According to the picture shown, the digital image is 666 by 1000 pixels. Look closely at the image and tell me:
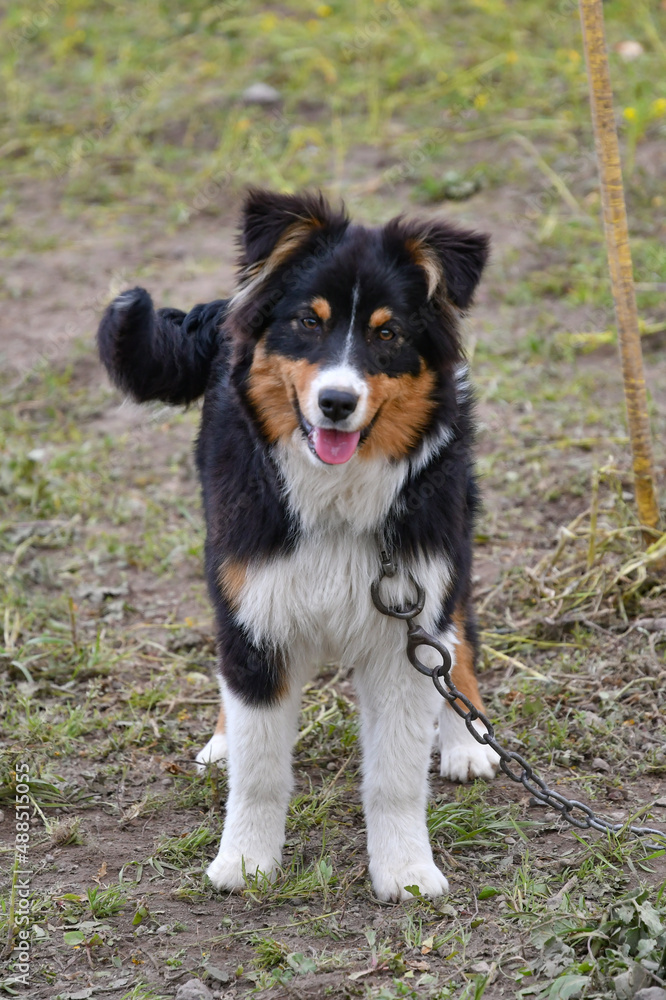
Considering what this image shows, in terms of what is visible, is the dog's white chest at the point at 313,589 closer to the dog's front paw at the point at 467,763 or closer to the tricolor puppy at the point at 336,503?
the tricolor puppy at the point at 336,503

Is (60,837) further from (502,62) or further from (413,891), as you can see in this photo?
(502,62)

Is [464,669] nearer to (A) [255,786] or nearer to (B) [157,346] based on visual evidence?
(A) [255,786]

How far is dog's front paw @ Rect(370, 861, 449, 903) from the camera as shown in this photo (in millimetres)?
3432

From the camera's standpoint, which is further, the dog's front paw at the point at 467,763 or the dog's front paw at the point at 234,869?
the dog's front paw at the point at 467,763

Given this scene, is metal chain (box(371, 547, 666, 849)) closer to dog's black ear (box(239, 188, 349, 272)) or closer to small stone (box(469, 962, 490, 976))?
small stone (box(469, 962, 490, 976))

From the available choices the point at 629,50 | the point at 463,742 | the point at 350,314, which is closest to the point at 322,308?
the point at 350,314

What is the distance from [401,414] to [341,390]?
0.33m

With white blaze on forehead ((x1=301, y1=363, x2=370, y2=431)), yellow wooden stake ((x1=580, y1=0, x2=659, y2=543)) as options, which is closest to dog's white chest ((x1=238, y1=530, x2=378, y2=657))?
white blaze on forehead ((x1=301, y1=363, x2=370, y2=431))

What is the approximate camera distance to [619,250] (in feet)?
15.4

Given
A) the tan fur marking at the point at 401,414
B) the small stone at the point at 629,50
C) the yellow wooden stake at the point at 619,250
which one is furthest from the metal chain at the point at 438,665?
the small stone at the point at 629,50

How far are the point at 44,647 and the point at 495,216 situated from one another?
17.6ft

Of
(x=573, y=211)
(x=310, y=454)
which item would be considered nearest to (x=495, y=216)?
(x=573, y=211)

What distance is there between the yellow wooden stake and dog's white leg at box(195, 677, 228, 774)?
229cm

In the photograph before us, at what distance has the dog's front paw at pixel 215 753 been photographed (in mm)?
4127
